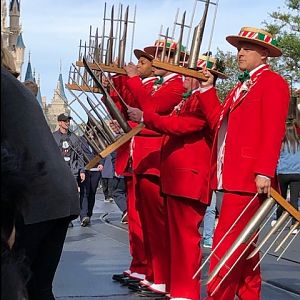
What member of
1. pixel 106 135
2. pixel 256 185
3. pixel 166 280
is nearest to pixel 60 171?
pixel 256 185

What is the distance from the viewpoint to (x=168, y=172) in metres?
5.75

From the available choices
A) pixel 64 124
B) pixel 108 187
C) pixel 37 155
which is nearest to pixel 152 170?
pixel 37 155

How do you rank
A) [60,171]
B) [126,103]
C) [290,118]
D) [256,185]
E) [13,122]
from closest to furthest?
[13,122], [60,171], [256,185], [126,103], [290,118]

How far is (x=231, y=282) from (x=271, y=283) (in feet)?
6.93

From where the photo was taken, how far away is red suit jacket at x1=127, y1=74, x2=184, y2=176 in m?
6.03

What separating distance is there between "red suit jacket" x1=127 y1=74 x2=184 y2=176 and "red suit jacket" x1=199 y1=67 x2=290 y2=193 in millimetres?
1078

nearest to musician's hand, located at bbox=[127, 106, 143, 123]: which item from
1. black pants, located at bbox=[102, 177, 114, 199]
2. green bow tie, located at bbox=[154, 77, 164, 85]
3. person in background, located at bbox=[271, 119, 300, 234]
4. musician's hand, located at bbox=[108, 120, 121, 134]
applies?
green bow tie, located at bbox=[154, 77, 164, 85]

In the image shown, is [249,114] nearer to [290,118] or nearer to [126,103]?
[126,103]

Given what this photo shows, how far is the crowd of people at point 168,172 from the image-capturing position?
3.10 meters

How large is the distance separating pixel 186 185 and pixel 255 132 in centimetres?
88

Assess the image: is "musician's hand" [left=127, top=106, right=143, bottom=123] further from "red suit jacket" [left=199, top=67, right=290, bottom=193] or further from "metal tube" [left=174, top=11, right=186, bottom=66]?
"red suit jacket" [left=199, top=67, right=290, bottom=193]

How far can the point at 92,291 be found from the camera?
21.0 ft

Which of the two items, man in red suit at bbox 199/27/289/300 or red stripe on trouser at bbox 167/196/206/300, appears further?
red stripe on trouser at bbox 167/196/206/300

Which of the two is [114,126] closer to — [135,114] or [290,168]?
[135,114]
